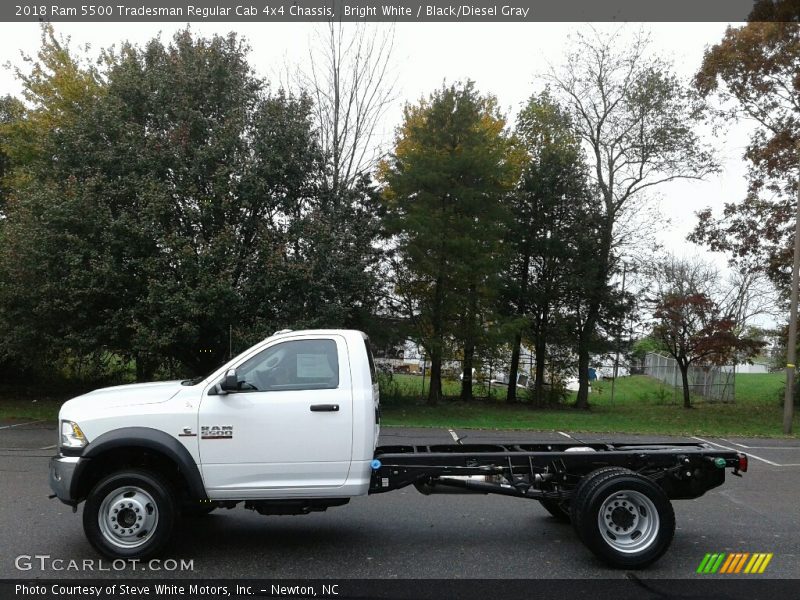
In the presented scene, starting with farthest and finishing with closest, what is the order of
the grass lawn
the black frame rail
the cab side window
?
the grass lawn, the black frame rail, the cab side window

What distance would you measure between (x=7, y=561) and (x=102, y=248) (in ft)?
37.8

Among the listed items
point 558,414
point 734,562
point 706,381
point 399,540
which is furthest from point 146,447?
point 706,381

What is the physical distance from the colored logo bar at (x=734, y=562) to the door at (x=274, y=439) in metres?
3.27

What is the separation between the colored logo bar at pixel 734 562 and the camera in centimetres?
581

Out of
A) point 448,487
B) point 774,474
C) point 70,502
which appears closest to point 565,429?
point 774,474

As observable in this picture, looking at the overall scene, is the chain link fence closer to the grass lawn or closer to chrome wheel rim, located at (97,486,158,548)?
the grass lawn

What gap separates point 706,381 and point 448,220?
18.7m

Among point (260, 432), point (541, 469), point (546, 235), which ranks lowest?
point (541, 469)

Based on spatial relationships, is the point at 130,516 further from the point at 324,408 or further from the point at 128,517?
the point at 324,408

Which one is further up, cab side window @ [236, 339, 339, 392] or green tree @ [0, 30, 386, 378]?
green tree @ [0, 30, 386, 378]

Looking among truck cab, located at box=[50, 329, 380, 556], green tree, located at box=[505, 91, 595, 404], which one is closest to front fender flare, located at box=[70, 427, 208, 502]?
truck cab, located at box=[50, 329, 380, 556]

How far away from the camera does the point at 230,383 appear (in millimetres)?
5801

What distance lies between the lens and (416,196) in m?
22.7

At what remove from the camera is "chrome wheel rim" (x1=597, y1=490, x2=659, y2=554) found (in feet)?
19.2
